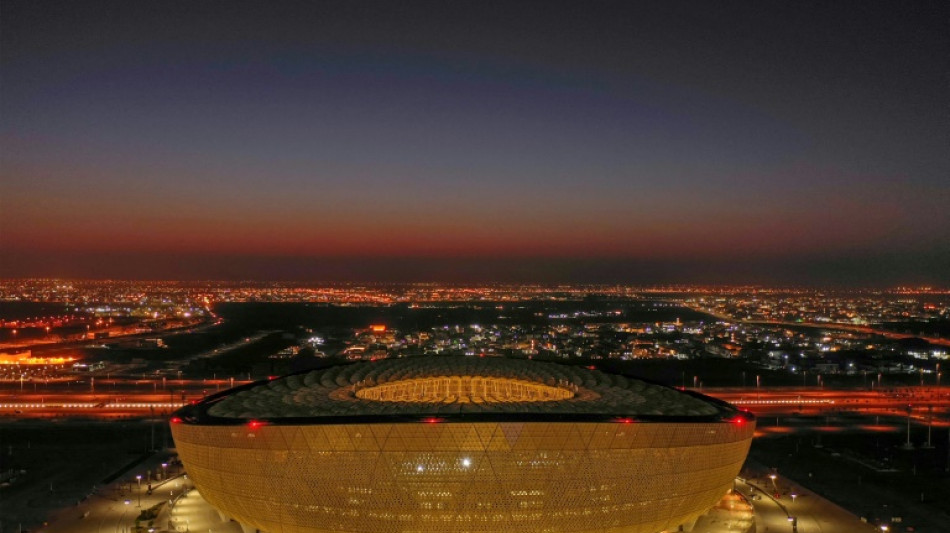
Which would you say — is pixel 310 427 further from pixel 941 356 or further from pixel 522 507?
pixel 941 356

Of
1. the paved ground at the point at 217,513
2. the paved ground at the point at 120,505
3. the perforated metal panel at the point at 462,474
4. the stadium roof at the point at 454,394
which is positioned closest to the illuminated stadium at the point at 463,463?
the perforated metal panel at the point at 462,474

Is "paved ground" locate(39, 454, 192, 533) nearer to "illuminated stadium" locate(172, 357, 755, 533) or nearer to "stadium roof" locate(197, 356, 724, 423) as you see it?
"illuminated stadium" locate(172, 357, 755, 533)

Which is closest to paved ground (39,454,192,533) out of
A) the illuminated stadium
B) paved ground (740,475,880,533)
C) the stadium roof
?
the illuminated stadium

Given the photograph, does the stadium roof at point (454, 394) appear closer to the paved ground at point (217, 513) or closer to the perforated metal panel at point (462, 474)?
the perforated metal panel at point (462, 474)

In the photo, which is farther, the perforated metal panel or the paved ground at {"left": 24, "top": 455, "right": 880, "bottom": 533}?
the paved ground at {"left": 24, "top": 455, "right": 880, "bottom": 533}

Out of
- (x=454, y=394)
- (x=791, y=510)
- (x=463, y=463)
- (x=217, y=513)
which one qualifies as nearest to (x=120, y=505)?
(x=217, y=513)

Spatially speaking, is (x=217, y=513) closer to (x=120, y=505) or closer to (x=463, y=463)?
(x=120, y=505)

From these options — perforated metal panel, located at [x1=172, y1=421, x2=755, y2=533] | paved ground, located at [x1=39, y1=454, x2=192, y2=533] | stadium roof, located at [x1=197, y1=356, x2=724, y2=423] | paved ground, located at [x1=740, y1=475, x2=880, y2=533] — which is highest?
stadium roof, located at [x1=197, y1=356, x2=724, y2=423]

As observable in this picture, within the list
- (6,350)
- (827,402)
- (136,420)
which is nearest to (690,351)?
(827,402)
